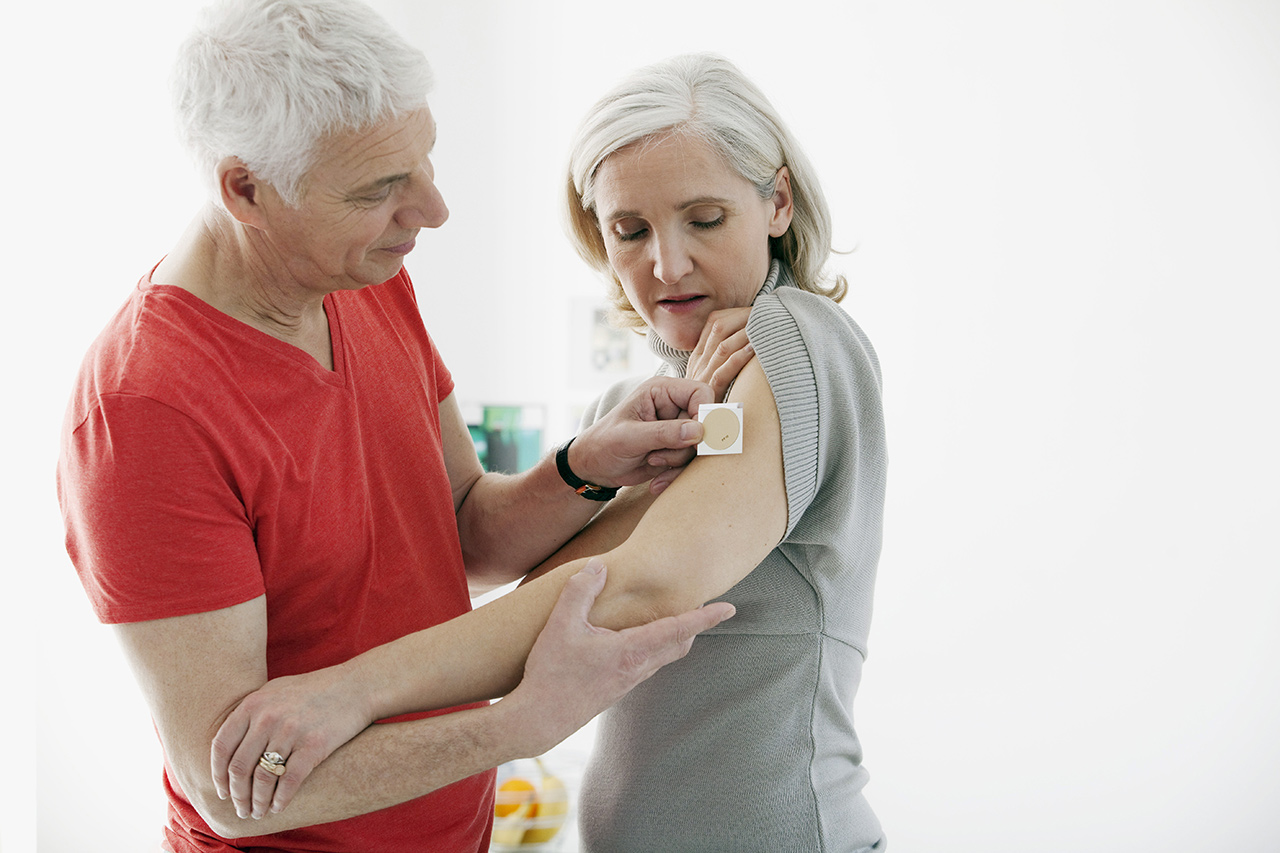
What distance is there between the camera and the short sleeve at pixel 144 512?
96 cm

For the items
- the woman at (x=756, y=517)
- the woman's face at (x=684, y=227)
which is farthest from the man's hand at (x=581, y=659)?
the woman's face at (x=684, y=227)

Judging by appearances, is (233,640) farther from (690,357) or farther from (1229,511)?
(1229,511)

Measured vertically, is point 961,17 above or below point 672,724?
above

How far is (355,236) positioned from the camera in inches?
43.1

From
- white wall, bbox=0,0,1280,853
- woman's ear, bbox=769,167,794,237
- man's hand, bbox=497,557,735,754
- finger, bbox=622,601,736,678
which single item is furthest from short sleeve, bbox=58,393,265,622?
white wall, bbox=0,0,1280,853

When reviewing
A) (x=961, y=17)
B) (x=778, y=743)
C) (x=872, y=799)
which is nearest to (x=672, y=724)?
(x=778, y=743)

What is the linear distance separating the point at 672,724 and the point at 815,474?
0.40 metres

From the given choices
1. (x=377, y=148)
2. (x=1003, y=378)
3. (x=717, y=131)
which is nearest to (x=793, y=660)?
(x=717, y=131)

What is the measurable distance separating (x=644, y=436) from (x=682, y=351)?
215 millimetres

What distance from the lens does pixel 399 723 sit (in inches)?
40.6

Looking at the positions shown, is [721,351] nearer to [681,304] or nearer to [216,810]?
[681,304]

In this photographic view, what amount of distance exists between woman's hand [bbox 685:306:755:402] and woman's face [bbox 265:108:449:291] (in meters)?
0.38

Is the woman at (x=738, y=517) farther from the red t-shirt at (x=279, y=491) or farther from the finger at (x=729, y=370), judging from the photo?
the red t-shirt at (x=279, y=491)

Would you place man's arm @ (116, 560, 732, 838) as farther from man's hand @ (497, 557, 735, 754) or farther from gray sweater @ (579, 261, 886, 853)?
gray sweater @ (579, 261, 886, 853)
